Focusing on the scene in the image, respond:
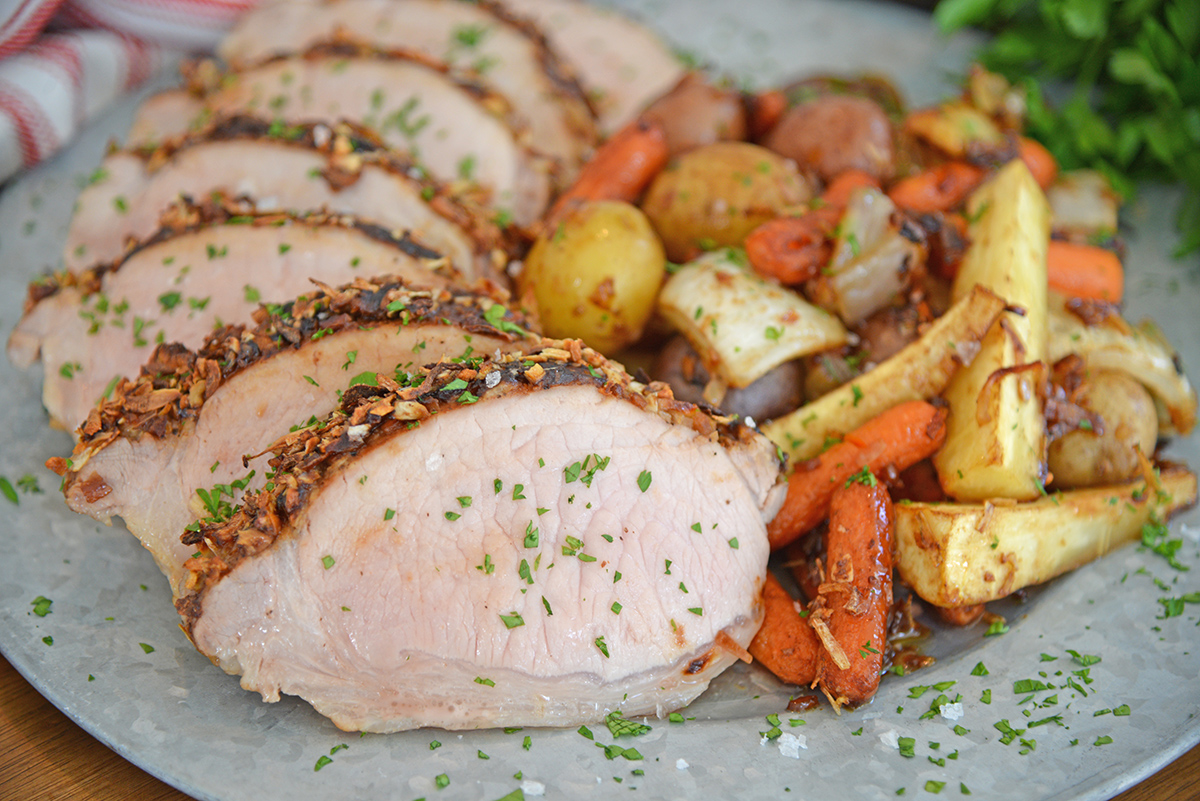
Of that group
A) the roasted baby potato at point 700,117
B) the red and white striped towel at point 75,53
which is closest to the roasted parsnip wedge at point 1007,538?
the roasted baby potato at point 700,117

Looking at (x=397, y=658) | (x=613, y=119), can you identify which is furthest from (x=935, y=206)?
(x=397, y=658)

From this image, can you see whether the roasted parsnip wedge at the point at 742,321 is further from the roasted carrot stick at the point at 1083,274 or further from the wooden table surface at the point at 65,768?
the wooden table surface at the point at 65,768

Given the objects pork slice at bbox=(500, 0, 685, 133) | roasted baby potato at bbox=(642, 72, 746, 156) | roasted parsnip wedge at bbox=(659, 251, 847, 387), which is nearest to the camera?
roasted parsnip wedge at bbox=(659, 251, 847, 387)

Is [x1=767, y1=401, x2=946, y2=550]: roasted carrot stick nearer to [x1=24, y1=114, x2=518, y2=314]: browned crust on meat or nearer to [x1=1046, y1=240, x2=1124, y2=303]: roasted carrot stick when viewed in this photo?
[x1=1046, y1=240, x2=1124, y2=303]: roasted carrot stick

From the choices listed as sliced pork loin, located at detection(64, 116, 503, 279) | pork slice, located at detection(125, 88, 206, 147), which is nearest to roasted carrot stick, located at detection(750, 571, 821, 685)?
sliced pork loin, located at detection(64, 116, 503, 279)

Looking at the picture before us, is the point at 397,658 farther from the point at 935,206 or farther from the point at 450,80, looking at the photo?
the point at 935,206

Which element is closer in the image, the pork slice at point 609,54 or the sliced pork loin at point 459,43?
the sliced pork loin at point 459,43

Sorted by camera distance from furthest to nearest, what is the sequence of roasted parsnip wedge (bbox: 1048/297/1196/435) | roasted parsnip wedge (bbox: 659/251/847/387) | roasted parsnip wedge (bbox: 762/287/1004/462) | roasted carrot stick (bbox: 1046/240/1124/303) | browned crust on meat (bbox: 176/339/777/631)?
roasted carrot stick (bbox: 1046/240/1124/303)
roasted parsnip wedge (bbox: 1048/297/1196/435)
roasted parsnip wedge (bbox: 659/251/847/387)
roasted parsnip wedge (bbox: 762/287/1004/462)
browned crust on meat (bbox: 176/339/777/631)

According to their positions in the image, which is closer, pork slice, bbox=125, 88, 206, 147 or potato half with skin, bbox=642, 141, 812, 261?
potato half with skin, bbox=642, 141, 812, 261
